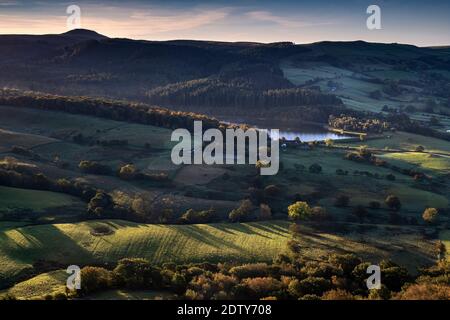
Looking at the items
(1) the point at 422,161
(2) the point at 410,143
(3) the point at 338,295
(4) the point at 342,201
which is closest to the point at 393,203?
(4) the point at 342,201

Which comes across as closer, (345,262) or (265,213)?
(345,262)

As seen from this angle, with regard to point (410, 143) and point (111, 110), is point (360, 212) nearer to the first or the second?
point (410, 143)

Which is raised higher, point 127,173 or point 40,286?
point 127,173

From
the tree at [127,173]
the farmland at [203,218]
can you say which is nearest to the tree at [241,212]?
the farmland at [203,218]

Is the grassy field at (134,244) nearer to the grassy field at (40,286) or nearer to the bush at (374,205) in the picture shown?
the grassy field at (40,286)

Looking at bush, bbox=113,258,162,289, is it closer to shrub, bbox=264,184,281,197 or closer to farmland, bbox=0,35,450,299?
farmland, bbox=0,35,450,299

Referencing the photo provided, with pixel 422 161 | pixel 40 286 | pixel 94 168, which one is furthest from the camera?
pixel 422 161

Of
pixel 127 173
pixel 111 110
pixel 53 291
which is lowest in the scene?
pixel 53 291

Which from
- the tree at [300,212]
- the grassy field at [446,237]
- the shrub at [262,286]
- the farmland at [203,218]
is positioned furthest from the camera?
the tree at [300,212]
